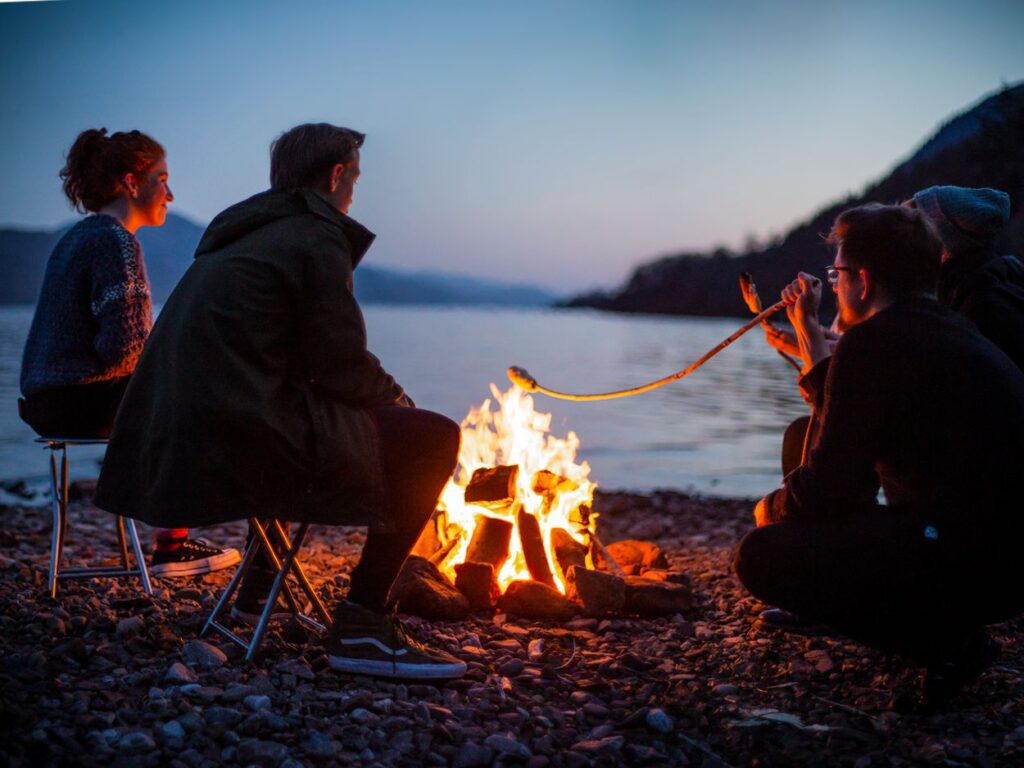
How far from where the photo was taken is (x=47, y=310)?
4418mm

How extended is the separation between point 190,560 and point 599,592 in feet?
7.11

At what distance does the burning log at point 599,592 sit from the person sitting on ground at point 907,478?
1.28 meters

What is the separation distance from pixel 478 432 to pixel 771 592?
97.8 inches

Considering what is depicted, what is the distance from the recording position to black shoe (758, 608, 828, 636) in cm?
409

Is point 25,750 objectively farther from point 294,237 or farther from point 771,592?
point 771,592

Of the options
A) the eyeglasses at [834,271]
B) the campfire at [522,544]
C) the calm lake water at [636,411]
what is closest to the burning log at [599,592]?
the campfire at [522,544]

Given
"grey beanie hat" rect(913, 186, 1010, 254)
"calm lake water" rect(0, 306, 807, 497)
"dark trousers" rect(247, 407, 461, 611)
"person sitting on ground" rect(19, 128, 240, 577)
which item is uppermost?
"grey beanie hat" rect(913, 186, 1010, 254)

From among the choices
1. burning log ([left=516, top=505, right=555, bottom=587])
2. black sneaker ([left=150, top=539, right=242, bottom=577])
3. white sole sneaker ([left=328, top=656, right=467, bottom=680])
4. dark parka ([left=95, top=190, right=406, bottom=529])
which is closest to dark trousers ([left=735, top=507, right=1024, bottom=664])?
white sole sneaker ([left=328, top=656, right=467, bottom=680])

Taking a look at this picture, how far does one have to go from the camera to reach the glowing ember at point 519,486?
507 cm

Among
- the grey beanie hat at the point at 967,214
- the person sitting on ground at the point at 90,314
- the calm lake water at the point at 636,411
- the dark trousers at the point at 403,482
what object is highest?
the grey beanie hat at the point at 967,214

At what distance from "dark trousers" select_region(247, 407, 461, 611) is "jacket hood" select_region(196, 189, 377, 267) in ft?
2.35

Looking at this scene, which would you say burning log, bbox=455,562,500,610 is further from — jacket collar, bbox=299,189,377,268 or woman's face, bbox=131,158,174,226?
woman's face, bbox=131,158,174,226

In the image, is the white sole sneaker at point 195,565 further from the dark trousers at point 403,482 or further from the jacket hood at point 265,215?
the jacket hood at point 265,215

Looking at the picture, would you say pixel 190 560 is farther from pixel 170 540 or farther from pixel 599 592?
pixel 599 592
